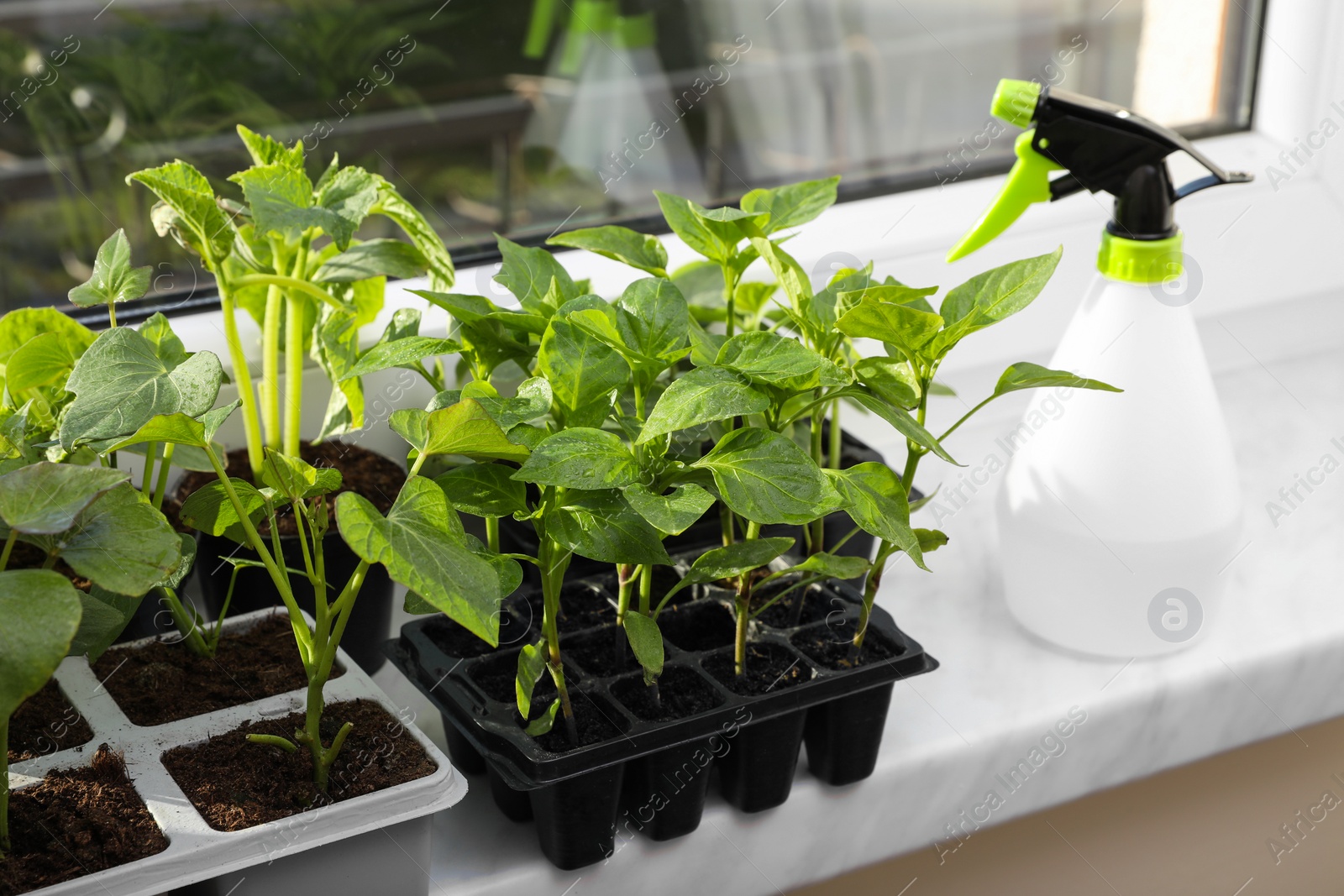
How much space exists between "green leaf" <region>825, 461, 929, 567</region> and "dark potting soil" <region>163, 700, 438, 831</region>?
198 millimetres

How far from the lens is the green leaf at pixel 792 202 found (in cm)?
55

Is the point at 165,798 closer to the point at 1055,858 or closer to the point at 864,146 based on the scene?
the point at 1055,858

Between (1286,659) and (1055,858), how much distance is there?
195mm

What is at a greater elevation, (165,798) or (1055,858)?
(165,798)

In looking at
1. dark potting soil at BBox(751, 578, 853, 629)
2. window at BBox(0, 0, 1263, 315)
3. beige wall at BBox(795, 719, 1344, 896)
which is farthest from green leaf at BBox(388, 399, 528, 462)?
window at BBox(0, 0, 1263, 315)

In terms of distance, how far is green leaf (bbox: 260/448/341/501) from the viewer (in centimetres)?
42

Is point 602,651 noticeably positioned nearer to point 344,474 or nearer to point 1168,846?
point 344,474

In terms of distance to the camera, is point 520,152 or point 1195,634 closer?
point 1195,634

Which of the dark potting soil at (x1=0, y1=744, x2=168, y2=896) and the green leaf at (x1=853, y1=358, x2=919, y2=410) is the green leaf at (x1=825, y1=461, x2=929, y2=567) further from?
the dark potting soil at (x1=0, y1=744, x2=168, y2=896)

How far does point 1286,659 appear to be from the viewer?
2.33 ft

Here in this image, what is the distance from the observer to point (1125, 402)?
64 centimetres

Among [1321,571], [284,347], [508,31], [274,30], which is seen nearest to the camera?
[284,347]

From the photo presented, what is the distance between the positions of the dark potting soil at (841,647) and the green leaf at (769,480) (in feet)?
0.50

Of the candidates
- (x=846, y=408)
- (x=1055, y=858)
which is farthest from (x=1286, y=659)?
(x=846, y=408)
